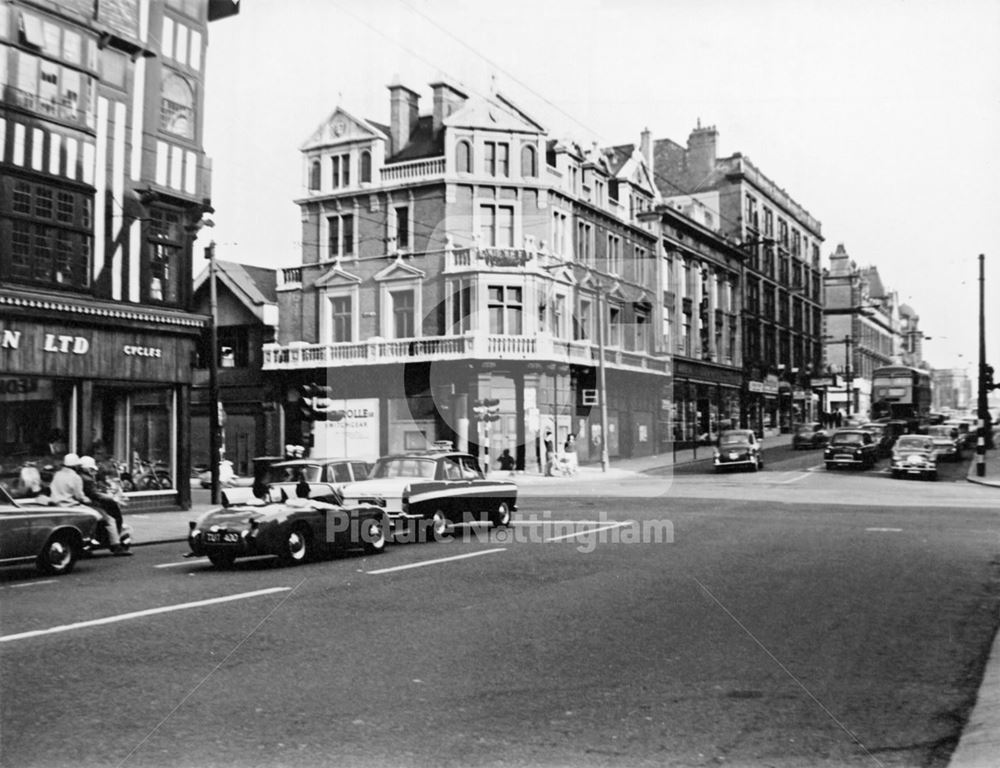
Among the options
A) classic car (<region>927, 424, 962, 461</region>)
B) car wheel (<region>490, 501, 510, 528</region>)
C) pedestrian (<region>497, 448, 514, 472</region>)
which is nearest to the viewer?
car wheel (<region>490, 501, 510, 528</region>)

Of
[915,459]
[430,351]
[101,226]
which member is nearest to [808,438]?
[915,459]

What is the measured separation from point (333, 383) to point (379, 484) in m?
25.1

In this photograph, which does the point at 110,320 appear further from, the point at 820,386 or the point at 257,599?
the point at 820,386

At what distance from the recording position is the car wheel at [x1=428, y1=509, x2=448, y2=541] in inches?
636

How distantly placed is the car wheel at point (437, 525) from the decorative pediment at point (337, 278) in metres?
26.0

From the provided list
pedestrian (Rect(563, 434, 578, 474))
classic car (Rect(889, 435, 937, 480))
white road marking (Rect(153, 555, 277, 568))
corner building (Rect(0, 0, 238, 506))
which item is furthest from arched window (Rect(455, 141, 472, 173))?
white road marking (Rect(153, 555, 277, 568))

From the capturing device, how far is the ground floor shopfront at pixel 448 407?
38531 millimetres

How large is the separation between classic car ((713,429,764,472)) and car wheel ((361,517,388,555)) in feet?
88.6

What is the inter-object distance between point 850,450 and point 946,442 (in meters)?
9.66

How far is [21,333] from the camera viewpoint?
1950cm

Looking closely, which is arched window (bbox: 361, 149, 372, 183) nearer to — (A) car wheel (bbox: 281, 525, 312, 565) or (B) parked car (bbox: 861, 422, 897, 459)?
(B) parked car (bbox: 861, 422, 897, 459)

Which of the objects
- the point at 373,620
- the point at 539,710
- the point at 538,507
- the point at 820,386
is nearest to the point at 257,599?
the point at 373,620

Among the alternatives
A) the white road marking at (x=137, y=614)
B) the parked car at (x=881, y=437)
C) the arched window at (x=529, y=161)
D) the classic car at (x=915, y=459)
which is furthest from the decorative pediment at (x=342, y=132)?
the white road marking at (x=137, y=614)

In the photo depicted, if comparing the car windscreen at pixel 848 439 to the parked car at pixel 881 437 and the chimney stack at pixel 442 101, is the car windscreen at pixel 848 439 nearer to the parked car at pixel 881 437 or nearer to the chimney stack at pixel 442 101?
the parked car at pixel 881 437
